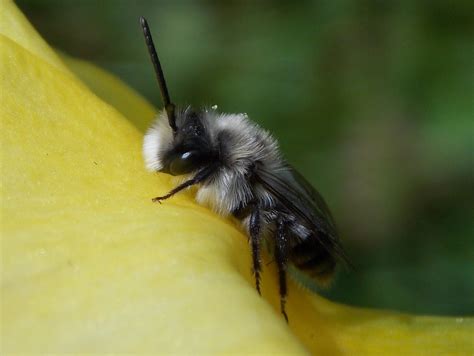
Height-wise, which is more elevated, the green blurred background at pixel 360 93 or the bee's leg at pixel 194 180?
the bee's leg at pixel 194 180

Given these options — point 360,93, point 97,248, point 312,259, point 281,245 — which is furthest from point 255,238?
point 360,93

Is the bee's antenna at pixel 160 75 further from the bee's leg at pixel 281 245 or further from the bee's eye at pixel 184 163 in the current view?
the bee's leg at pixel 281 245

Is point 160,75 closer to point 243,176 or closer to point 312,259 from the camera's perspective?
point 243,176

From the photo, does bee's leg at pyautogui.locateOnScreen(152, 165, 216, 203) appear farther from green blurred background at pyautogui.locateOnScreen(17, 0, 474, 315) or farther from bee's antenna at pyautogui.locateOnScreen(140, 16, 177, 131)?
green blurred background at pyautogui.locateOnScreen(17, 0, 474, 315)

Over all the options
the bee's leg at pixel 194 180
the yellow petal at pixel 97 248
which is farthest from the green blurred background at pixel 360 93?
the yellow petal at pixel 97 248

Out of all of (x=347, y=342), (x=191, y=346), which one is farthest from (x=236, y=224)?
(x=191, y=346)

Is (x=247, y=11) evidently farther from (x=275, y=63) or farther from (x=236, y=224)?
(x=236, y=224)
